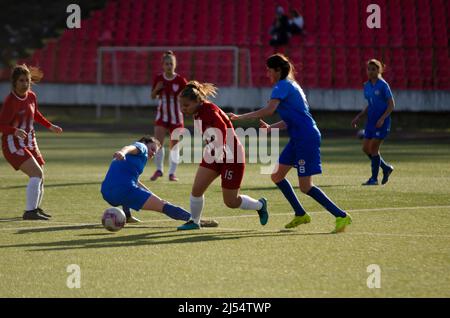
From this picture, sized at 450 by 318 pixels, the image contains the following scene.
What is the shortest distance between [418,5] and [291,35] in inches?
172

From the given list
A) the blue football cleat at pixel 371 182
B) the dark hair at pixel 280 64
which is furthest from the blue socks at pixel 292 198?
the blue football cleat at pixel 371 182

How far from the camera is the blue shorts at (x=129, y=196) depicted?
11797mm

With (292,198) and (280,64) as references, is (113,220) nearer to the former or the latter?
(292,198)

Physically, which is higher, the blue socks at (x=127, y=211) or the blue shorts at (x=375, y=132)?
the blue shorts at (x=375, y=132)

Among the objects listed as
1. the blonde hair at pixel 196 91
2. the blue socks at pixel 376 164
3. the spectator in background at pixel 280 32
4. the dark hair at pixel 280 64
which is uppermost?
the spectator in background at pixel 280 32

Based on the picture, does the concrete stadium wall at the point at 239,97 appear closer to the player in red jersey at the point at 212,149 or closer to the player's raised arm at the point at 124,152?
the player's raised arm at the point at 124,152

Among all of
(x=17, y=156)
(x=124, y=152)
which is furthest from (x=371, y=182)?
(x=124, y=152)

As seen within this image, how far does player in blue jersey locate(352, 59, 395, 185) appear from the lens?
17516 mm

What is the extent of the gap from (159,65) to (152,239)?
25953mm

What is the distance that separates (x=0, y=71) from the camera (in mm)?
38906

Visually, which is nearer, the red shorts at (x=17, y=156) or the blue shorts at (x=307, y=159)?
the blue shorts at (x=307, y=159)

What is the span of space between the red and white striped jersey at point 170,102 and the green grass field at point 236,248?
193 centimetres

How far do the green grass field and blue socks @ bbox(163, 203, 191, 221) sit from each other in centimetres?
23

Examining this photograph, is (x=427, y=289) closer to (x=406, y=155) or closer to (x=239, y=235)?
(x=239, y=235)
